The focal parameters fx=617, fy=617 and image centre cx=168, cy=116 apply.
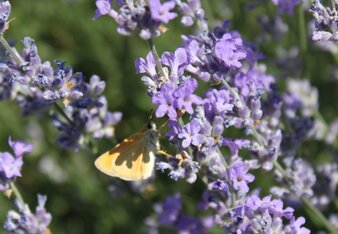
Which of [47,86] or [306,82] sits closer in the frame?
[47,86]

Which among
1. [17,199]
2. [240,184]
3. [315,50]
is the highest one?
[240,184]

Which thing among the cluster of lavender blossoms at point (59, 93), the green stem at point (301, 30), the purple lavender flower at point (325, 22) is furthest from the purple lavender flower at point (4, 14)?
the green stem at point (301, 30)

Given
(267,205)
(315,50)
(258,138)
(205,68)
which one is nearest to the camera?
(267,205)

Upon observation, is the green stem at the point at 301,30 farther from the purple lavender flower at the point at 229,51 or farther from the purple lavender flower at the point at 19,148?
the purple lavender flower at the point at 19,148

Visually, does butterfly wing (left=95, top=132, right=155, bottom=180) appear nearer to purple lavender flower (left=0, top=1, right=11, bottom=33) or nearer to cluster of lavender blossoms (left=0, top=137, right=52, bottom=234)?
cluster of lavender blossoms (left=0, top=137, right=52, bottom=234)

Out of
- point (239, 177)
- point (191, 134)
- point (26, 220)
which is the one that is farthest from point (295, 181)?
point (26, 220)

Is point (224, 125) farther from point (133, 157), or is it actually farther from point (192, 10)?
point (192, 10)

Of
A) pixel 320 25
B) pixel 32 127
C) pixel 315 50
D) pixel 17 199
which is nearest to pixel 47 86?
pixel 17 199

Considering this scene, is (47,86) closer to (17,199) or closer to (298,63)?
(17,199)
